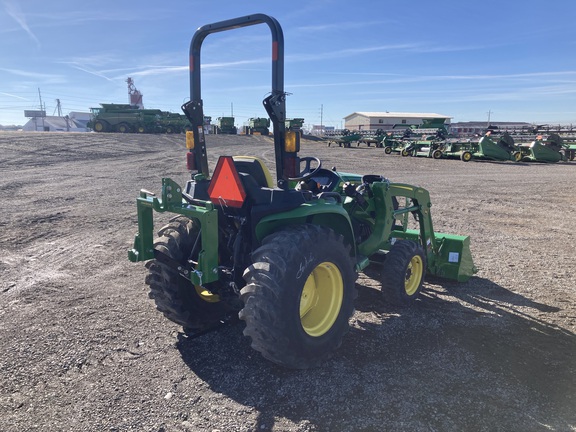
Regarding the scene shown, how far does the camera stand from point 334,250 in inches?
141

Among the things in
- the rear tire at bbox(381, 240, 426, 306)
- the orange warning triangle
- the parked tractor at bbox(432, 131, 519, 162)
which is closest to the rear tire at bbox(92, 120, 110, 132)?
the parked tractor at bbox(432, 131, 519, 162)

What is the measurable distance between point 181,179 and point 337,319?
13.3 meters

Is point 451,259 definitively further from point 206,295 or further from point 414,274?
point 206,295

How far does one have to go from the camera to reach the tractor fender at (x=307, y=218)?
356cm

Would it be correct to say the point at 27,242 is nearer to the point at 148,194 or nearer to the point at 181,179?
the point at 148,194

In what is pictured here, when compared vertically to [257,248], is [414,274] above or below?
below

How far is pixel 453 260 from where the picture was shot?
5.71 meters

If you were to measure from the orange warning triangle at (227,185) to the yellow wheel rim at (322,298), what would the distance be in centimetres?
92

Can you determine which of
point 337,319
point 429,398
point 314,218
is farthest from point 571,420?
point 314,218

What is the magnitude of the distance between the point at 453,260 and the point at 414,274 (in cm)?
77

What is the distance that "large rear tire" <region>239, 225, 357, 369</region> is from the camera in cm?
316

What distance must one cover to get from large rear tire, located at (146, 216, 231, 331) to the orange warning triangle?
486 mm

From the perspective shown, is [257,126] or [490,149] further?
[257,126]

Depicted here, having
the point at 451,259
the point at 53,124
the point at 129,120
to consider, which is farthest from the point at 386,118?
the point at 451,259
